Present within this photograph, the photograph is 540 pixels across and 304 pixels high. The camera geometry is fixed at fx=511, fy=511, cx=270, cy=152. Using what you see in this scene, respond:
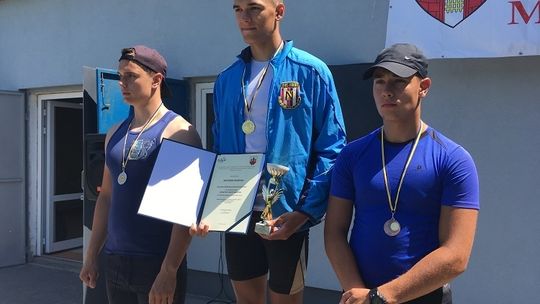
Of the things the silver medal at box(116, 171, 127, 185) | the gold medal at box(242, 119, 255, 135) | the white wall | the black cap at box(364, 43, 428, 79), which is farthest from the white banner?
the silver medal at box(116, 171, 127, 185)

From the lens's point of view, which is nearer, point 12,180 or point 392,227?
point 392,227

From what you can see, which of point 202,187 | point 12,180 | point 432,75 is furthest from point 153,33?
point 202,187

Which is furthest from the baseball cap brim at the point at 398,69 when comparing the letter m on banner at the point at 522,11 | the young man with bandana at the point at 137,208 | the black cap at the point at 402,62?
the letter m on banner at the point at 522,11

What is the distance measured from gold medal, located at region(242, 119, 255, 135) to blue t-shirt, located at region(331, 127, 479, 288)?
0.54 m

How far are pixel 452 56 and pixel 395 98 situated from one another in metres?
2.39

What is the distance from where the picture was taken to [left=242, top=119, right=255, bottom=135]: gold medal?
225 centimetres

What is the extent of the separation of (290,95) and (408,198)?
0.69 meters

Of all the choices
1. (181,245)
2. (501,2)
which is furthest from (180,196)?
(501,2)

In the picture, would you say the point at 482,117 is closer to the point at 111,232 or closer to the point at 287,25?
the point at 287,25

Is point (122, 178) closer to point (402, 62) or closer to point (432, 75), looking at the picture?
point (402, 62)

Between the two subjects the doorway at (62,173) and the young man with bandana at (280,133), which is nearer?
the young man with bandana at (280,133)

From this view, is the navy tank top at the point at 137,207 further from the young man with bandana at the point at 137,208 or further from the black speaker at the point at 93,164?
the black speaker at the point at 93,164

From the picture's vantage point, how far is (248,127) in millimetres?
2254

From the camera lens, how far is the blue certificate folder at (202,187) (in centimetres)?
212
